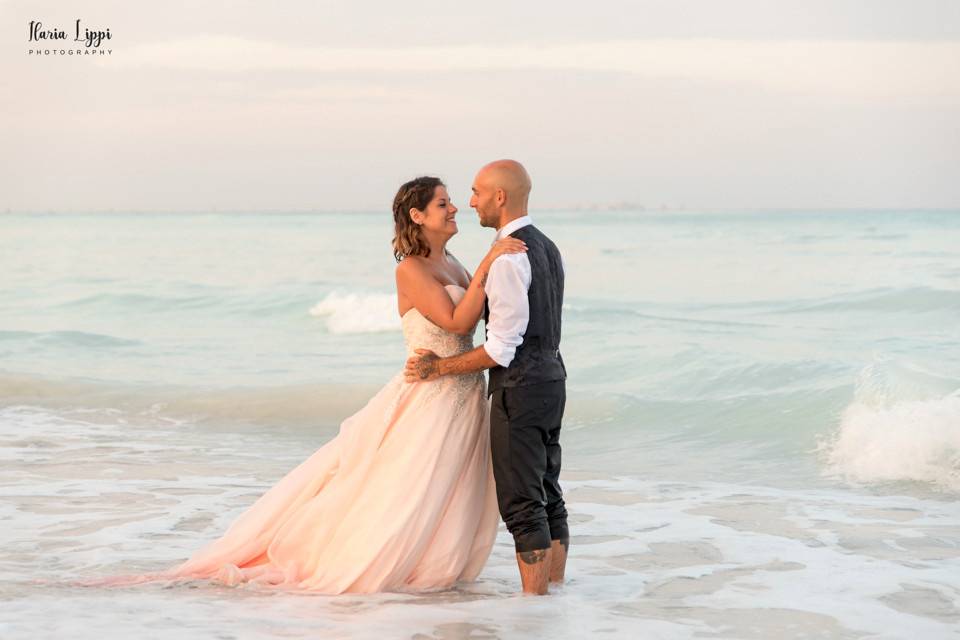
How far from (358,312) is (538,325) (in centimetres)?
1922

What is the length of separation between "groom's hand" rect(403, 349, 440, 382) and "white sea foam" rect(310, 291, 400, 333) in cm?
1677

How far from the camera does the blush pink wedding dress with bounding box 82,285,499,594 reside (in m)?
4.89

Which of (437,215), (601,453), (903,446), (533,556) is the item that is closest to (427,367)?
(437,215)

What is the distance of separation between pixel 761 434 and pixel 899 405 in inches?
45.8

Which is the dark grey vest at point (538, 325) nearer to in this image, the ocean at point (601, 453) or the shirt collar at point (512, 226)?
the shirt collar at point (512, 226)

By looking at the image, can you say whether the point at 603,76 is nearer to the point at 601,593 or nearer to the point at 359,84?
the point at 359,84

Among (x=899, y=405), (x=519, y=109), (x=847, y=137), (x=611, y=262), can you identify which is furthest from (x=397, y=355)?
(x=847, y=137)

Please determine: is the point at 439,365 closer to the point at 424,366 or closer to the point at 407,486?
the point at 424,366

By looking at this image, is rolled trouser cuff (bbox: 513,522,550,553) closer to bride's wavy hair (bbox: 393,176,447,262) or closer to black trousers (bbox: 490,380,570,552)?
black trousers (bbox: 490,380,570,552)

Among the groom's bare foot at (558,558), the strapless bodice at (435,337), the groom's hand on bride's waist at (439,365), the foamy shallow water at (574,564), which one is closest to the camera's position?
the foamy shallow water at (574,564)

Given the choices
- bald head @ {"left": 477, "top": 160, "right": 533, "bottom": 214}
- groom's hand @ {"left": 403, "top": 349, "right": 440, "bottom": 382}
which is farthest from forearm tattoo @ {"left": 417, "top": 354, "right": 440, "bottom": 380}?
bald head @ {"left": 477, "top": 160, "right": 533, "bottom": 214}

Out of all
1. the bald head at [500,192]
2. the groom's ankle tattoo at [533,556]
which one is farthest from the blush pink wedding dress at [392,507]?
the bald head at [500,192]

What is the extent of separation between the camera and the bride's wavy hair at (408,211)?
489cm

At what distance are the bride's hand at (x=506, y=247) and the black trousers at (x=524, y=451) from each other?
0.53 m
